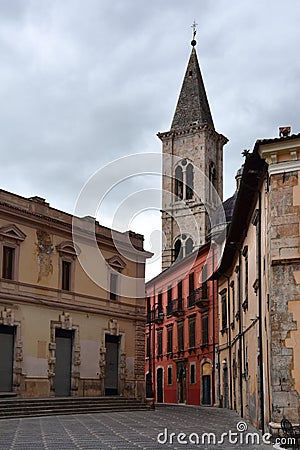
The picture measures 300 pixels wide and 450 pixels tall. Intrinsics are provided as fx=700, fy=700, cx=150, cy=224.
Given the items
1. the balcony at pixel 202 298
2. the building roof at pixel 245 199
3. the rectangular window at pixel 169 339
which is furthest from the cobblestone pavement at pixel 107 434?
the rectangular window at pixel 169 339

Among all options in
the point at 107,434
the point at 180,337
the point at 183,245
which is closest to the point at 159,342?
the point at 180,337

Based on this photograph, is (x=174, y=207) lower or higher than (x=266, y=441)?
higher

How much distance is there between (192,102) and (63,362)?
48.8 m

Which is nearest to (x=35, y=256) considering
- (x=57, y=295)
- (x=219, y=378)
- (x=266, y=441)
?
(x=57, y=295)

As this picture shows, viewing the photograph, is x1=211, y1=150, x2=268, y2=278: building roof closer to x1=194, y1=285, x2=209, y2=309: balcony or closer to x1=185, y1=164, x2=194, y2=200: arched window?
x1=194, y1=285, x2=209, y2=309: balcony

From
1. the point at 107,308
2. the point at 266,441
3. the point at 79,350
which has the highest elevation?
the point at 107,308

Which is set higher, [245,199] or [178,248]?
[178,248]

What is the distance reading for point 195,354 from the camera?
130 feet

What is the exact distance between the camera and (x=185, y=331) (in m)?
41.8

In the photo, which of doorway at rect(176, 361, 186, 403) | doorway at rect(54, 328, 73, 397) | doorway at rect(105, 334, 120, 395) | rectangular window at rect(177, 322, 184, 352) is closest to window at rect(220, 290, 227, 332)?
doorway at rect(105, 334, 120, 395)

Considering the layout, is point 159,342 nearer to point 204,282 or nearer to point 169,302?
point 169,302

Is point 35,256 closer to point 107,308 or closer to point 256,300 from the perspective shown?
point 107,308

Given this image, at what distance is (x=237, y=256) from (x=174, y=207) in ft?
150

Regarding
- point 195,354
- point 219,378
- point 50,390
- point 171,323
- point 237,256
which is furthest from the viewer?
point 171,323
